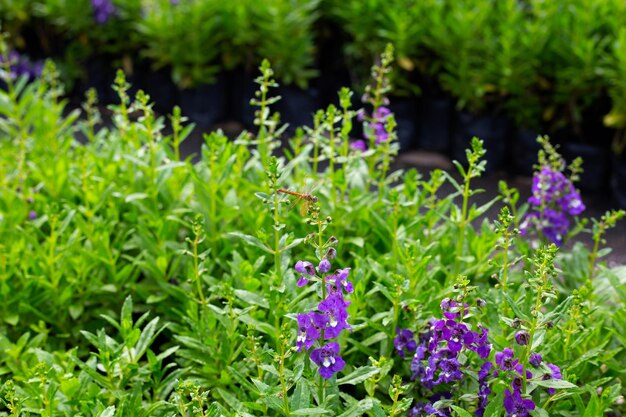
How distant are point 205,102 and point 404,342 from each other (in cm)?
473

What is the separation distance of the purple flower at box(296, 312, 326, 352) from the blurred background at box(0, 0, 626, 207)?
3470 millimetres

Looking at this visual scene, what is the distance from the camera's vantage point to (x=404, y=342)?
2293 mm

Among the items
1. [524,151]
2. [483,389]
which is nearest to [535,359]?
[483,389]

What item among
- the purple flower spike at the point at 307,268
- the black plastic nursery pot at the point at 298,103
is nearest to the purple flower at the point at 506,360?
the purple flower spike at the point at 307,268

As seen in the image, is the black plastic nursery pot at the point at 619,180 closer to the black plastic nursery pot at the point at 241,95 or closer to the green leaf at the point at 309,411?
the black plastic nursery pot at the point at 241,95

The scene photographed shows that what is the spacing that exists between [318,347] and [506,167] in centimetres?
421

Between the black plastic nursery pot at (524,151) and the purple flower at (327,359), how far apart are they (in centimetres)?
393

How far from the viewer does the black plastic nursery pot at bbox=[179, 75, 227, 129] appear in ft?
22.0

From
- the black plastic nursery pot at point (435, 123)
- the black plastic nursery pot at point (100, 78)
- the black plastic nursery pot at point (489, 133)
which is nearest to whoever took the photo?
the black plastic nursery pot at point (489, 133)

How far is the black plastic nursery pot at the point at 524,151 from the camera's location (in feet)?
18.4

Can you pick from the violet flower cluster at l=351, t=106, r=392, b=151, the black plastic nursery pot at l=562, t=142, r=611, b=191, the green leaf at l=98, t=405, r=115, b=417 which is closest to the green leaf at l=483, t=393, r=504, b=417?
the green leaf at l=98, t=405, r=115, b=417

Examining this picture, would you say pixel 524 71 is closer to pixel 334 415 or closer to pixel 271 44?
pixel 271 44

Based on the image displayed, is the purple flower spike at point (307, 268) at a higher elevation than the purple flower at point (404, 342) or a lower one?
higher

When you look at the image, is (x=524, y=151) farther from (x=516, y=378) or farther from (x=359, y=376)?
(x=359, y=376)
